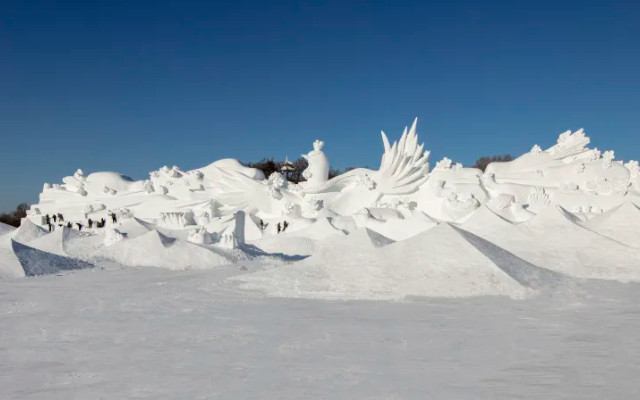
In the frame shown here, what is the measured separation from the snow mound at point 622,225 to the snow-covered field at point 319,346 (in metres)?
2.29

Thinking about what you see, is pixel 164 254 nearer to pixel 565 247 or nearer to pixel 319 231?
pixel 319 231

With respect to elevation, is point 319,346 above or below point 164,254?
below

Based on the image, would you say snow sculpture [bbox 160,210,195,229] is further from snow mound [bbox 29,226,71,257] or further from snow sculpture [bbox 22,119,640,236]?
snow mound [bbox 29,226,71,257]

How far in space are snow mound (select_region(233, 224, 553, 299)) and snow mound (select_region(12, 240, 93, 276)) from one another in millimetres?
3399

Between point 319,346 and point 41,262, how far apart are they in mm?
6145

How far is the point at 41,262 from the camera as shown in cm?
844

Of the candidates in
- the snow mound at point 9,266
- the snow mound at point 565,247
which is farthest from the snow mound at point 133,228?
the snow mound at point 565,247

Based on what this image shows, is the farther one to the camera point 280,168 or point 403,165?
point 280,168

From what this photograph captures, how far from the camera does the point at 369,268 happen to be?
623 centimetres

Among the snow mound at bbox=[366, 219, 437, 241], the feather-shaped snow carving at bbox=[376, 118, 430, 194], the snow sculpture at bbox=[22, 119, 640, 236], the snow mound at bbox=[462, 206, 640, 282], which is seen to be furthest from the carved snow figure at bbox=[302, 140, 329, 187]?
the snow mound at bbox=[462, 206, 640, 282]

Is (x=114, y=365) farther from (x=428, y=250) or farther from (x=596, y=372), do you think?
(x=428, y=250)

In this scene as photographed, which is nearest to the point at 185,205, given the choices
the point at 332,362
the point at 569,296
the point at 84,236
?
the point at 84,236

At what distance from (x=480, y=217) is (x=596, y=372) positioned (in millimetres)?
6018

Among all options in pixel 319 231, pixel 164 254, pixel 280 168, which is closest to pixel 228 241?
pixel 164 254
